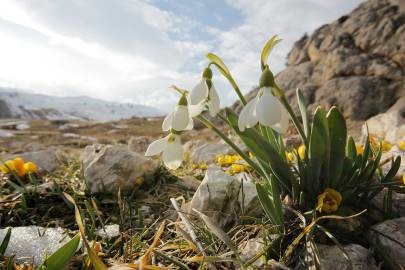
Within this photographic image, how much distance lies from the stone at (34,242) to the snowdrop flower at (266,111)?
934mm

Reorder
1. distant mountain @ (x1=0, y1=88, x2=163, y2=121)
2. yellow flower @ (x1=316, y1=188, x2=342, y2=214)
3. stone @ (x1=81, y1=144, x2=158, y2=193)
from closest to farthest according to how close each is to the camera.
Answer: yellow flower @ (x1=316, y1=188, x2=342, y2=214) → stone @ (x1=81, y1=144, x2=158, y2=193) → distant mountain @ (x1=0, y1=88, x2=163, y2=121)

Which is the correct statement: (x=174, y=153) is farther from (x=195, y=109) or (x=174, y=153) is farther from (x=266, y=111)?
(x=266, y=111)

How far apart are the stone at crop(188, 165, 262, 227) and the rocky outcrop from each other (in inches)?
707

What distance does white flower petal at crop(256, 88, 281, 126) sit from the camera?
1088mm

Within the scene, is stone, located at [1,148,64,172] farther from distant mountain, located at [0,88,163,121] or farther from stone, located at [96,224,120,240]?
distant mountain, located at [0,88,163,121]

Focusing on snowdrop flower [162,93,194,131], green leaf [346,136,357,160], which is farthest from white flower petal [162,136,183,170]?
green leaf [346,136,357,160]

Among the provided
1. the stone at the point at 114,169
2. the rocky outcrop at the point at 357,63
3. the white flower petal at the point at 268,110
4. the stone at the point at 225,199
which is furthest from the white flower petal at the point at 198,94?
the rocky outcrop at the point at 357,63

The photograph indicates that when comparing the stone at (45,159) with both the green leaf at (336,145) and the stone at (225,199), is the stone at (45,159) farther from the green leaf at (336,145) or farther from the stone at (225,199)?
the green leaf at (336,145)

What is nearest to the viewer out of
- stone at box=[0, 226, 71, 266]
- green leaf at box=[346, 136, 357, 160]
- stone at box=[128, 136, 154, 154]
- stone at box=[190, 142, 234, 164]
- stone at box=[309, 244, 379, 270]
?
stone at box=[309, 244, 379, 270]

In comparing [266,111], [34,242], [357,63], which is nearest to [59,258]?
[34,242]

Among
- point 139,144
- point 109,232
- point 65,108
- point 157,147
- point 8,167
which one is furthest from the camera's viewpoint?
point 65,108

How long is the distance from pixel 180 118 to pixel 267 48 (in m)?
0.40

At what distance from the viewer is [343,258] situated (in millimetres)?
1218

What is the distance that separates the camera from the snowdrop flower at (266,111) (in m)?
1.09
